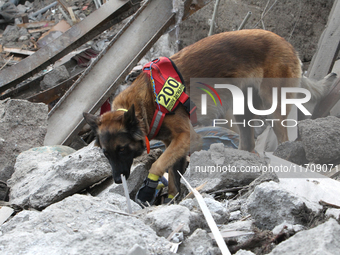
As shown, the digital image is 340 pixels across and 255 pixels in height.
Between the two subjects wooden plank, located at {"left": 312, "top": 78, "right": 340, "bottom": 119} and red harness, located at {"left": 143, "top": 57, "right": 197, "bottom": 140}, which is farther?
wooden plank, located at {"left": 312, "top": 78, "right": 340, "bottom": 119}

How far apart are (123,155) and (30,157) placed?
150cm

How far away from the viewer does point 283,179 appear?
2842mm

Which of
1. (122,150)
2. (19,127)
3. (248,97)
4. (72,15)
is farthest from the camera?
A: (72,15)

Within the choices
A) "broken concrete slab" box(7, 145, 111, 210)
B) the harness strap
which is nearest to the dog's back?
the harness strap

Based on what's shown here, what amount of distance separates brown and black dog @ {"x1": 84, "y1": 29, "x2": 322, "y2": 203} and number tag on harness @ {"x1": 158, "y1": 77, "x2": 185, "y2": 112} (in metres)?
0.17

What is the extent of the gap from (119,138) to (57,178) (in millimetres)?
776

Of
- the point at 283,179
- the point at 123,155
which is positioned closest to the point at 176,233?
the point at 283,179

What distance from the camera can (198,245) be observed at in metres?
1.70

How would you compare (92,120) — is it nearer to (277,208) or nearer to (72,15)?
(277,208)

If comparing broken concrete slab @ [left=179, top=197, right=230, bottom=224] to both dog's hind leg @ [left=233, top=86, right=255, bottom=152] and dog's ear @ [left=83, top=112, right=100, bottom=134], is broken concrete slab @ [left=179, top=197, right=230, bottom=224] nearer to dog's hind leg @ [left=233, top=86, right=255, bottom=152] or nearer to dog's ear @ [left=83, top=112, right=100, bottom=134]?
dog's ear @ [left=83, top=112, right=100, bottom=134]

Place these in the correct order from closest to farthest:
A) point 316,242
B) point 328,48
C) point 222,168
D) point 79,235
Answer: point 316,242
point 79,235
point 222,168
point 328,48

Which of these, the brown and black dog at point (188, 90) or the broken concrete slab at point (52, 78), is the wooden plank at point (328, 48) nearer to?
the brown and black dog at point (188, 90)

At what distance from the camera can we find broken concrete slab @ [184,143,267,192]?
318cm

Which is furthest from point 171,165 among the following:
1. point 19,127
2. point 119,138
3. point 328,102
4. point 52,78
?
point 52,78
